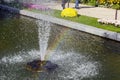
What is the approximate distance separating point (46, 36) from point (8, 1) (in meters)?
14.1

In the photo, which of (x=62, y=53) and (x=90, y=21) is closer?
(x=62, y=53)

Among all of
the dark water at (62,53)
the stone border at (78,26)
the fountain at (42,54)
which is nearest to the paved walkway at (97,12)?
the stone border at (78,26)

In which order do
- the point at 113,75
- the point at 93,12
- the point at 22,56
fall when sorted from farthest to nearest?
the point at 93,12 → the point at 22,56 → the point at 113,75

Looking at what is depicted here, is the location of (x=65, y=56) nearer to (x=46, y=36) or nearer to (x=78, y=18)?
(x=46, y=36)

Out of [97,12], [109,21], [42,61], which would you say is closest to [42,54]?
[42,61]

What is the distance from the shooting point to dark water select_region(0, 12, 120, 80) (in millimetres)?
16141

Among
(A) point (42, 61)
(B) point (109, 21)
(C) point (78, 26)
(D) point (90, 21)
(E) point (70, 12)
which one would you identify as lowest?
(A) point (42, 61)

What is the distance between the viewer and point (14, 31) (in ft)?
78.5

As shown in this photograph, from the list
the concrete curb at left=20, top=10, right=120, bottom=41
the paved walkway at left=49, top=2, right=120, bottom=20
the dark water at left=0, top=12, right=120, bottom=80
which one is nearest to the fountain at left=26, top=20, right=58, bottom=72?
the dark water at left=0, top=12, right=120, bottom=80

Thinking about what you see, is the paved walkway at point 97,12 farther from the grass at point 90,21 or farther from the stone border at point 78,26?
the stone border at point 78,26

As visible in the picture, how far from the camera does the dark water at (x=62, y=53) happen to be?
16141 millimetres

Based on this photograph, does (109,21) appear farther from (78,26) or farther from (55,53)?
(55,53)

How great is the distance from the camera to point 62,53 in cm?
1948

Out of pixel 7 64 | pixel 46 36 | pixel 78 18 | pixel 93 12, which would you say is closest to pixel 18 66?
pixel 7 64
